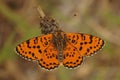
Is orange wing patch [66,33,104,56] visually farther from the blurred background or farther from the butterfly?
the blurred background

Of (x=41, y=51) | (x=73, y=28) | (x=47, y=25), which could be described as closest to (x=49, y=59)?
(x=41, y=51)

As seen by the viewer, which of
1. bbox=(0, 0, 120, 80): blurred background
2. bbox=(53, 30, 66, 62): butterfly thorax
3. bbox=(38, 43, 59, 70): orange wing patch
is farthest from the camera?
bbox=(0, 0, 120, 80): blurred background

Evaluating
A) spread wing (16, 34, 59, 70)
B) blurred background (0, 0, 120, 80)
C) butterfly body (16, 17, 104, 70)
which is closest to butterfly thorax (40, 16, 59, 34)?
butterfly body (16, 17, 104, 70)

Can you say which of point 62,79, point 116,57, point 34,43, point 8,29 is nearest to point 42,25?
point 34,43

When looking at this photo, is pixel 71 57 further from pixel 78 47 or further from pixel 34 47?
pixel 34 47

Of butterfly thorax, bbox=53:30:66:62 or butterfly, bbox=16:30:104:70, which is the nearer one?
butterfly, bbox=16:30:104:70

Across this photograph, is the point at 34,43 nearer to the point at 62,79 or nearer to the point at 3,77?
the point at 62,79
